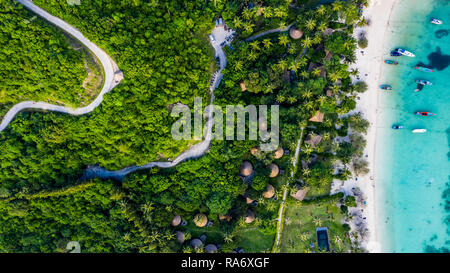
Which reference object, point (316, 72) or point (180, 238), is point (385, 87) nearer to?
point (316, 72)

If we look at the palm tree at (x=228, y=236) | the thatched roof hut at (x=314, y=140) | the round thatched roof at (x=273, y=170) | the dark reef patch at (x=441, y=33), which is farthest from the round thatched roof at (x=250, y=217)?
the dark reef patch at (x=441, y=33)

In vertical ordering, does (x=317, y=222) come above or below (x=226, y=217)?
→ below

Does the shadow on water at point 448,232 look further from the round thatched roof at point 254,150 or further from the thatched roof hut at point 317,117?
the round thatched roof at point 254,150

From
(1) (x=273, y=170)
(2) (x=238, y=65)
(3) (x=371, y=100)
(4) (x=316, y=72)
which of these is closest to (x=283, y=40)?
(4) (x=316, y=72)

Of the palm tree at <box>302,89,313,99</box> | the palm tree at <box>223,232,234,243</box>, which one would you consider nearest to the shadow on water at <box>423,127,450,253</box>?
the palm tree at <box>302,89,313,99</box>

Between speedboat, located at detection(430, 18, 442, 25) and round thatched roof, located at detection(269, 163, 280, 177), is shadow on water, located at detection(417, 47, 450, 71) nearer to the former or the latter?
speedboat, located at detection(430, 18, 442, 25)
